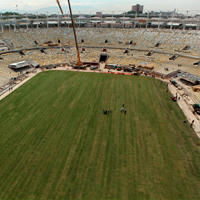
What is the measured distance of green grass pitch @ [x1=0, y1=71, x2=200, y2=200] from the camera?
2014 centimetres

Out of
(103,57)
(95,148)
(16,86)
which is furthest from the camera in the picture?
(103,57)

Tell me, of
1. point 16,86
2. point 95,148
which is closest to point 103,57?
point 16,86

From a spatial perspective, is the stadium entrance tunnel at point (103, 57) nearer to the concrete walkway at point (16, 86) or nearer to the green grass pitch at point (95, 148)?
the concrete walkway at point (16, 86)

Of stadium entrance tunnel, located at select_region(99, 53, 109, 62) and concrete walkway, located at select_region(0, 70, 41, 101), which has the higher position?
stadium entrance tunnel, located at select_region(99, 53, 109, 62)

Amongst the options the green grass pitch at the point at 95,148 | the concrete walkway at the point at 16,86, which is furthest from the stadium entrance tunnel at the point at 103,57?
the green grass pitch at the point at 95,148

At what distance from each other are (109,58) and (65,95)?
1502 inches

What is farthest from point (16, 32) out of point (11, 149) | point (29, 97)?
point (11, 149)

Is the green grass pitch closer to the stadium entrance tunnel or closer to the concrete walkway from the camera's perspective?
the concrete walkway

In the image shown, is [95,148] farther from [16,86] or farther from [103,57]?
[103,57]

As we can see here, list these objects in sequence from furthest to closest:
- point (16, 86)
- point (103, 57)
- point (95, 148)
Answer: point (103, 57) < point (16, 86) < point (95, 148)

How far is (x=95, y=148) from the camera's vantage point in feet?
85.5

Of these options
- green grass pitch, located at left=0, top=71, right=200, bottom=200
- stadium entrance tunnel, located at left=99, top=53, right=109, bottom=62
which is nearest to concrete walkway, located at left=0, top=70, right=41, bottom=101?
green grass pitch, located at left=0, top=71, right=200, bottom=200

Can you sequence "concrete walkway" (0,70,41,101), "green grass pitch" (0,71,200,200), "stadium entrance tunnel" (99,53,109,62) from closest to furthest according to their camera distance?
1. "green grass pitch" (0,71,200,200)
2. "concrete walkway" (0,70,41,101)
3. "stadium entrance tunnel" (99,53,109,62)

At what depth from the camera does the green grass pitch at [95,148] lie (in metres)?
20.1
